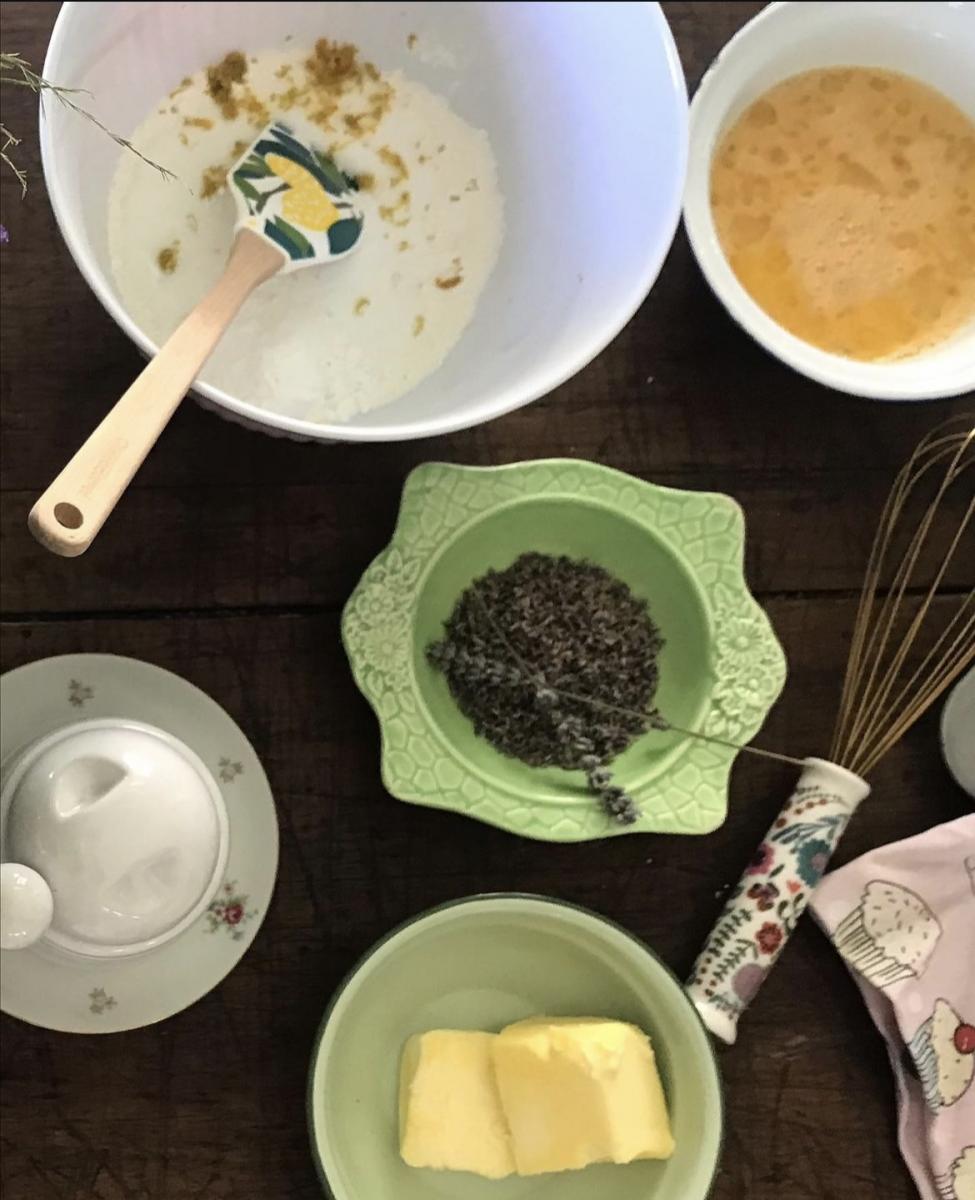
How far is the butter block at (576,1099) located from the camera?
73 cm

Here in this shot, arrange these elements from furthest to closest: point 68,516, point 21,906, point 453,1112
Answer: point 453,1112 → point 21,906 → point 68,516

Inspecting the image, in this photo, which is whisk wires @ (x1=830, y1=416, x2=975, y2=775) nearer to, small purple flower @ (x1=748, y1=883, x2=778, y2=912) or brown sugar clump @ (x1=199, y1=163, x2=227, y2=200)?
small purple flower @ (x1=748, y1=883, x2=778, y2=912)

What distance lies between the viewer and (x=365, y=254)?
2.62 ft

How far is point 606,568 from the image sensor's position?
0.83m

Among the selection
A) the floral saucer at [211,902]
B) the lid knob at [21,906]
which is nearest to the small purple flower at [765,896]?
the floral saucer at [211,902]

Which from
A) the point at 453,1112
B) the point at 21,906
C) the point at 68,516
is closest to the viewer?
the point at 68,516

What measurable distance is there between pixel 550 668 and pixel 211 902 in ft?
0.91

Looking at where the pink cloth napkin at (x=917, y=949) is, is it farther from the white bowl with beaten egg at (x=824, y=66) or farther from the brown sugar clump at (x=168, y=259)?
the brown sugar clump at (x=168, y=259)

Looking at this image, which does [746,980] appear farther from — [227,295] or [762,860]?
[227,295]

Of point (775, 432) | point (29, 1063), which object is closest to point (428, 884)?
point (29, 1063)

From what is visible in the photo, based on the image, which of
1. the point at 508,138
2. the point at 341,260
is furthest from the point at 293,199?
the point at 508,138

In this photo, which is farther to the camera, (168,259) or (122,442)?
(168,259)

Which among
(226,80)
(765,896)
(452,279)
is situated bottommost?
(765,896)

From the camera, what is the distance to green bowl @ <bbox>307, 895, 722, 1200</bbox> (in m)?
0.73
